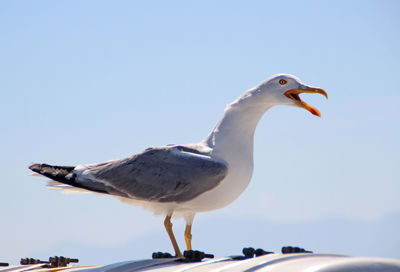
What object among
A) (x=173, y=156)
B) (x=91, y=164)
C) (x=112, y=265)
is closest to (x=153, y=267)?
(x=112, y=265)

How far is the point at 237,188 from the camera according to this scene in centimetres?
859

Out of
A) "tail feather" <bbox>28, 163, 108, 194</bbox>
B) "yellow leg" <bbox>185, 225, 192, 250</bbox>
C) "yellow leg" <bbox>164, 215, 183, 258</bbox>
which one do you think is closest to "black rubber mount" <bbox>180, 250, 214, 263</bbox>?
"yellow leg" <bbox>164, 215, 183, 258</bbox>

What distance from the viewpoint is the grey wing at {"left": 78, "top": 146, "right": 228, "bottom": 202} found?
335 inches

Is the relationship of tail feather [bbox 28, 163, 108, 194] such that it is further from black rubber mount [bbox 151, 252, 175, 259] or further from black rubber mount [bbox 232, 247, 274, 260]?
black rubber mount [bbox 232, 247, 274, 260]

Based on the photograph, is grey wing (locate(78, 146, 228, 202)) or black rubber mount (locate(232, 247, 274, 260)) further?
grey wing (locate(78, 146, 228, 202))

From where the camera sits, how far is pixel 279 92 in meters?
9.03

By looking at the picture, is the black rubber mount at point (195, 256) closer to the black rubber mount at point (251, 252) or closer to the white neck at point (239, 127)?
the black rubber mount at point (251, 252)

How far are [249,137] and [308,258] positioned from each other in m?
3.56

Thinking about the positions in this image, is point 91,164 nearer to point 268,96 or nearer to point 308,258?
point 268,96

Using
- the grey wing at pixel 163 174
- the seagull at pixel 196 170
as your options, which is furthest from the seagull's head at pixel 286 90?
the grey wing at pixel 163 174

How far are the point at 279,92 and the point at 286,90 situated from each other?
0.34ft

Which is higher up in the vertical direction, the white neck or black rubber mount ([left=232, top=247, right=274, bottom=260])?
the white neck

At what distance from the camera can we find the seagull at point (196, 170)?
8555 mm

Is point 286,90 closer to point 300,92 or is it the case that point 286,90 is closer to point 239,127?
point 300,92
